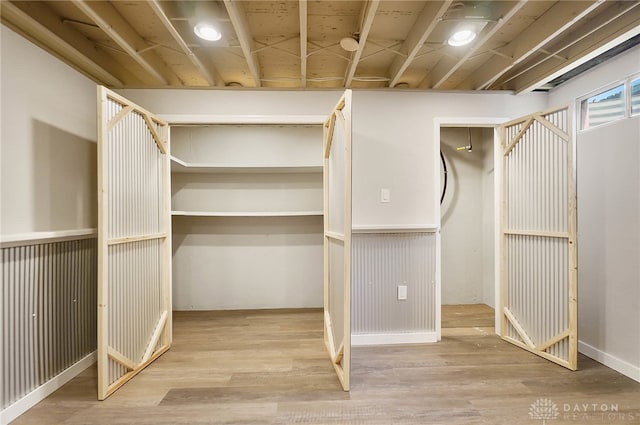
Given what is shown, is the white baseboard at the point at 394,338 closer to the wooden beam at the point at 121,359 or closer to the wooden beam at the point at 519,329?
the wooden beam at the point at 519,329

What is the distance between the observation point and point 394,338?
284cm

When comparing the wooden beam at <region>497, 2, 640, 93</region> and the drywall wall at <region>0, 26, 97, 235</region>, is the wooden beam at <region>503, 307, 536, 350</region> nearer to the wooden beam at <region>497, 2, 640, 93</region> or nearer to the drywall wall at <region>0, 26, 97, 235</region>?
the wooden beam at <region>497, 2, 640, 93</region>

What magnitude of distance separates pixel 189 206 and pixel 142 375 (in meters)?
2.08

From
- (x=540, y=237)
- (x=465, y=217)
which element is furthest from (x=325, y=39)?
(x=465, y=217)

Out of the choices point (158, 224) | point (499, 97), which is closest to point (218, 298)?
point (158, 224)

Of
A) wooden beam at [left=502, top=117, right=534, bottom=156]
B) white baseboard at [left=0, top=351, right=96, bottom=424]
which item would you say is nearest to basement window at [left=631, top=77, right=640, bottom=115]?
wooden beam at [left=502, top=117, right=534, bottom=156]

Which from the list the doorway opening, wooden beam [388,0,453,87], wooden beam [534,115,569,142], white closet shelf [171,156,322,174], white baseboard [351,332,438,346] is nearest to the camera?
wooden beam [388,0,453,87]

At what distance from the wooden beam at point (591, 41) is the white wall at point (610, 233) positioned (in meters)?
0.34

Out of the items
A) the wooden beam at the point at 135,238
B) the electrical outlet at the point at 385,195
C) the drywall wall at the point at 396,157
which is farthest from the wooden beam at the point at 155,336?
the electrical outlet at the point at 385,195

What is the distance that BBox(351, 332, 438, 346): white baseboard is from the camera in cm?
282

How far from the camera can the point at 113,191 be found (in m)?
2.07

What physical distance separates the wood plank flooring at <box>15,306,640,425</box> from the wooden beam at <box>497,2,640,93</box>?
237cm

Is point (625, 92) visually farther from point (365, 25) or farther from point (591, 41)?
point (365, 25)
